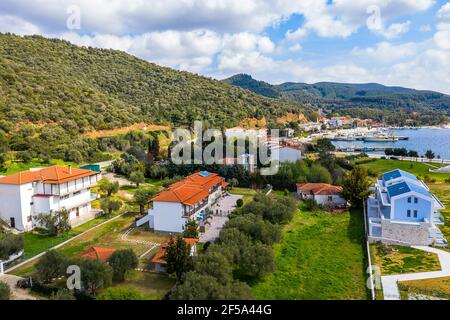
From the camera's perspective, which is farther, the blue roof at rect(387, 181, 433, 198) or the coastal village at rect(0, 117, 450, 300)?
the blue roof at rect(387, 181, 433, 198)

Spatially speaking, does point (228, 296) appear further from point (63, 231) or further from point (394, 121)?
point (394, 121)

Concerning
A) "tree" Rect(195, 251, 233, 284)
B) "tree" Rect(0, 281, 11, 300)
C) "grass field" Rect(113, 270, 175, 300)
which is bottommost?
"grass field" Rect(113, 270, 175, 300)

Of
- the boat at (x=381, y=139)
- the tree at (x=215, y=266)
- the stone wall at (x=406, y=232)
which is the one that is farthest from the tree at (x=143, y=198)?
the boat at (x=381, y=139)

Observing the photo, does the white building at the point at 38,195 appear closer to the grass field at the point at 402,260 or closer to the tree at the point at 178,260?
the tree at the point at 178,260

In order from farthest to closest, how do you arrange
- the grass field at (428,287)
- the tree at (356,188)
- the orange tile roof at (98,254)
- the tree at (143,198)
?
the tree at (356,188) → the tree at (143,198) → the orange tile roof at (98,254) → the grass field at (428,287)

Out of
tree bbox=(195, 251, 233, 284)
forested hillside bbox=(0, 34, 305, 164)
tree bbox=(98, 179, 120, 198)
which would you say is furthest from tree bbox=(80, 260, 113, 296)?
forested hillside bbox=(0, 34, 305, 164)

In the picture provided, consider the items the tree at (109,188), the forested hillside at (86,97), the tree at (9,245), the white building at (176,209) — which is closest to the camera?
the tree at (9,245)

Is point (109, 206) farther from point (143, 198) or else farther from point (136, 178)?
point (136, 178)

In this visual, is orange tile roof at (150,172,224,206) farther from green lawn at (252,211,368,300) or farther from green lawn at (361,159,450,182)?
green lawn at (361,159,450,182)
